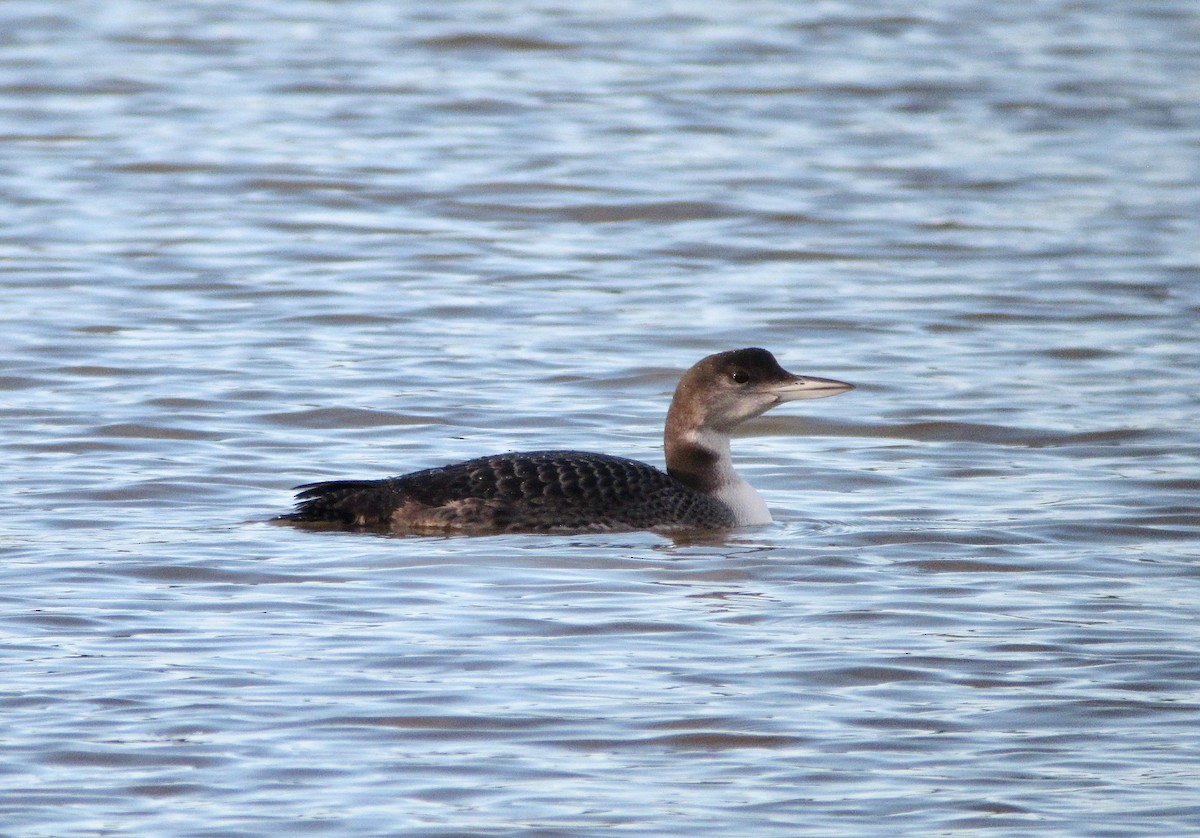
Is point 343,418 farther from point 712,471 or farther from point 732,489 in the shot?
point 732,489

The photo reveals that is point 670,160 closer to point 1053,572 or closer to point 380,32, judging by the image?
point 380,32

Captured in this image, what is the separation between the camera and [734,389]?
7930 mm

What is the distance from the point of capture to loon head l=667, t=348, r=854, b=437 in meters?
7.91

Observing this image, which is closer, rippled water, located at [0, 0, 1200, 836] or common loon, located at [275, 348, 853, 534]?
rippled water, located at [0, 0, 1200, 836]

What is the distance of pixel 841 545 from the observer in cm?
733

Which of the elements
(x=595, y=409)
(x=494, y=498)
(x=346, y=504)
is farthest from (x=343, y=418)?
(x=494, y=498)

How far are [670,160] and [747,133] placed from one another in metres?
1.03

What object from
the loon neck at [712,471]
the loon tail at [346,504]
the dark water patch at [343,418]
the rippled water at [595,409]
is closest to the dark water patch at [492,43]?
the rippled water at [595,409]

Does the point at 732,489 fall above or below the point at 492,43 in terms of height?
below

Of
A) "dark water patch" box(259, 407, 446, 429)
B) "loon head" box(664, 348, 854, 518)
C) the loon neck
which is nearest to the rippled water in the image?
"dark water patch" box(259, 407, 446, 429)

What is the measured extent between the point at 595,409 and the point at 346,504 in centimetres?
233

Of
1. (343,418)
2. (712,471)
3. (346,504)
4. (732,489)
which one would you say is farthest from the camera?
(343,418)

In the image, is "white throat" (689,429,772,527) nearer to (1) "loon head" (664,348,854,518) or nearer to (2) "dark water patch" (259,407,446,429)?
(1) "loon head" (664,348,854,518)

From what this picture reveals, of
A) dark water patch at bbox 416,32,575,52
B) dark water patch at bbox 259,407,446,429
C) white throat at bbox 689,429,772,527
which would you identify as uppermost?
dark water patch at bbox 416,32,575,52
